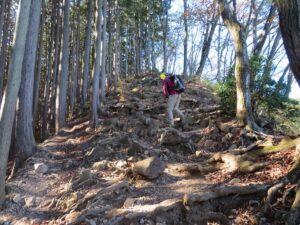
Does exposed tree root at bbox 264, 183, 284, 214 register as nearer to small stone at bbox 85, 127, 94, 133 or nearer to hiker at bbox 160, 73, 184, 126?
hiker at bbox 160, 73, 184, 126

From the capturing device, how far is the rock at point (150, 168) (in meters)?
6.34

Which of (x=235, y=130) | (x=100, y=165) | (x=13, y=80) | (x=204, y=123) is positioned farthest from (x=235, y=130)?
(x=13, y=80)

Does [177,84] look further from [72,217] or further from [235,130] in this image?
[72,217]

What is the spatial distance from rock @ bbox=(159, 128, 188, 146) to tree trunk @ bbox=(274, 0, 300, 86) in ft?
14.8

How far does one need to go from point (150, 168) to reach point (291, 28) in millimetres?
3610

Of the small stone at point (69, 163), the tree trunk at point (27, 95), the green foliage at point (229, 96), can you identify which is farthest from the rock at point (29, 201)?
the green foliage at point (229, 96)

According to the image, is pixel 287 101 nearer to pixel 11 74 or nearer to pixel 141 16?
pixel 11 74

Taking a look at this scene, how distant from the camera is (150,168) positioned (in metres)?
6.37

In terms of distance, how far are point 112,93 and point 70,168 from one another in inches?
413

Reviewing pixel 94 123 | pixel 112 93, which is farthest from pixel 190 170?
pixel 112 93

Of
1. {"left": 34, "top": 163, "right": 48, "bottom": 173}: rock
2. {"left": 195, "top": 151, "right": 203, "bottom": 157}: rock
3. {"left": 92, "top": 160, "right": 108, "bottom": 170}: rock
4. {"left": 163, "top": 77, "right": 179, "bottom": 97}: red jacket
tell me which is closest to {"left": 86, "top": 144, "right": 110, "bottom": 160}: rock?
{"left": 92, "top": 160, "right": 108, "bottom": 170}: rock

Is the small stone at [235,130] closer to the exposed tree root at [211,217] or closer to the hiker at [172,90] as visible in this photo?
the hiker at [172,90]

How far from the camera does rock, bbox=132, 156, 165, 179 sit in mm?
6336

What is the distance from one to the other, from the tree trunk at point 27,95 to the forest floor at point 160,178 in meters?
0.52
